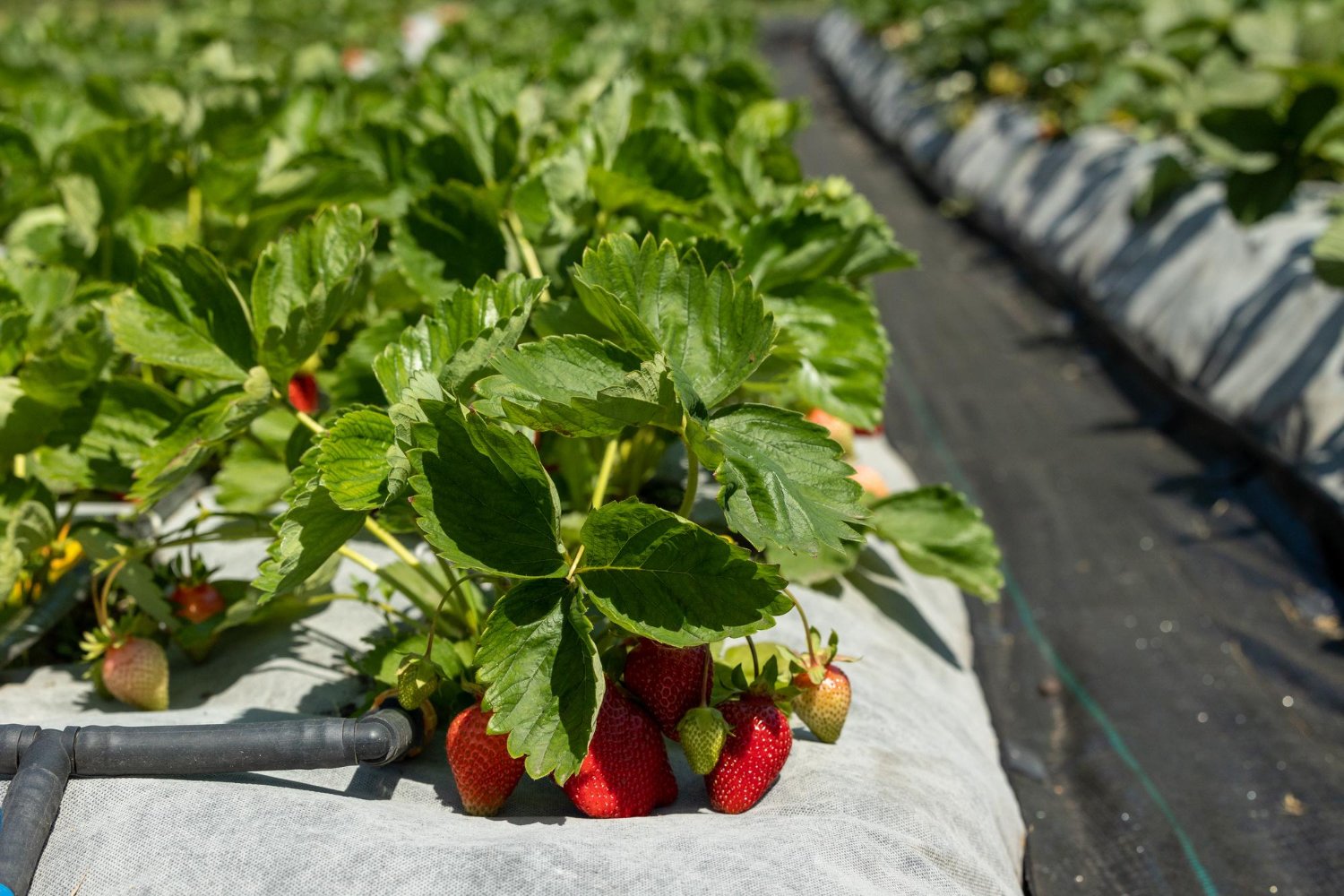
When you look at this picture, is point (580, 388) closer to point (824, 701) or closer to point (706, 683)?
point (706, 683)

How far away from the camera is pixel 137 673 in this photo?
162 centimetres

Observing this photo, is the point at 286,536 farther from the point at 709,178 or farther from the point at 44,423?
the point at 709,178

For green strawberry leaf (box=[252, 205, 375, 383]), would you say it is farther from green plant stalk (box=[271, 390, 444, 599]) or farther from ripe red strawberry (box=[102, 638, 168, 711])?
ripe red strawberry (box=[102, 638, 168, 711])

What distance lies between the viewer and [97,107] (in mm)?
3166

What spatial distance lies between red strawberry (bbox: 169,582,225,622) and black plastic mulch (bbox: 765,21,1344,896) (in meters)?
1.29

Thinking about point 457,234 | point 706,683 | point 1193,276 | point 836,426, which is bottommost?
point 1193,276

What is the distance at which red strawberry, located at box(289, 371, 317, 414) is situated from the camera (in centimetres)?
212

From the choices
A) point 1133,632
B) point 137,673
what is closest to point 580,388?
point 137,673

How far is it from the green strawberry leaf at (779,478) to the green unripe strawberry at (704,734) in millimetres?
214

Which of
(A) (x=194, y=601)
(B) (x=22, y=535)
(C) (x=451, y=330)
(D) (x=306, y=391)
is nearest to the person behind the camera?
(C) (x=451, y=330)

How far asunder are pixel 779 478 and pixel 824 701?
0.36 m

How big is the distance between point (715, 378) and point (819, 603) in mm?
698

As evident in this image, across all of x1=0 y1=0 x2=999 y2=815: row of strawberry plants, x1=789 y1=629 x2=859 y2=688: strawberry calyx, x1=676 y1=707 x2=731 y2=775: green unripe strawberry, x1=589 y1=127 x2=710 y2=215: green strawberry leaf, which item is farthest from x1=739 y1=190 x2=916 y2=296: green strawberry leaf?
x1=676 y1=707 x2=731 y2=775: green unripe strawberry

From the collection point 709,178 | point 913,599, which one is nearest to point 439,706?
point 709,178
